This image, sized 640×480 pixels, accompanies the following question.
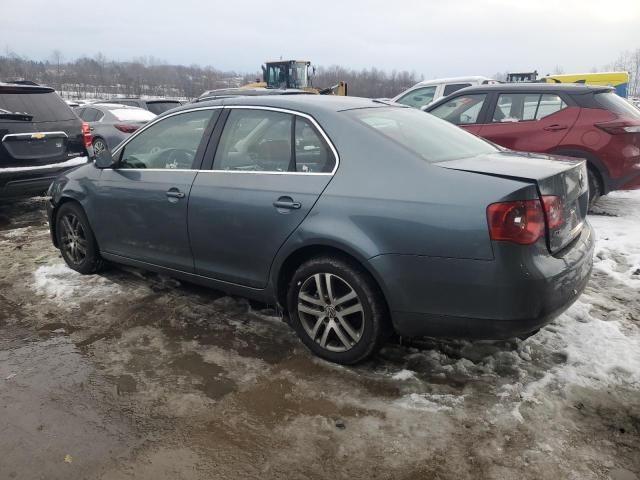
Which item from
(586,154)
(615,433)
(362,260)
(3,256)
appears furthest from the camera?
(586,154)

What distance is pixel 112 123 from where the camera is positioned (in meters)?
11.6

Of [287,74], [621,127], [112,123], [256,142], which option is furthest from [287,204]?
[287,74]

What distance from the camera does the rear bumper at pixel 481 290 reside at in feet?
8.43

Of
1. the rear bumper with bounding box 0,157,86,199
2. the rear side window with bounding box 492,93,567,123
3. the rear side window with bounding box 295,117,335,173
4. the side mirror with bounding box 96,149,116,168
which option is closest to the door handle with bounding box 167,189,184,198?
the side mirror with bounding box 96,149,116,168

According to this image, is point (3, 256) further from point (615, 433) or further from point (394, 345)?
point (615, 433)

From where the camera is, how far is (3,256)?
5.45 meters

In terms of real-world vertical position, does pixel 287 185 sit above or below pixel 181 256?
above

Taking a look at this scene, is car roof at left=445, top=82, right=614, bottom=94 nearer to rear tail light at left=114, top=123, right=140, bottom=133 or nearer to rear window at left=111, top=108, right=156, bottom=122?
rear tail light at left=114, top=123, right=140, bottom=133

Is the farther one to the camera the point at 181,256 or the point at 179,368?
the point at 181,256

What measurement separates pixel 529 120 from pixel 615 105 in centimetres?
99

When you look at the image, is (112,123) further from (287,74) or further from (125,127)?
(287,74)

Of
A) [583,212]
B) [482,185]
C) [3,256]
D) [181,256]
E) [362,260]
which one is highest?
[482,185]

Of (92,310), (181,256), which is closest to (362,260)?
(181,256)

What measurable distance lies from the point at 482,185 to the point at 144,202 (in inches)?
102
